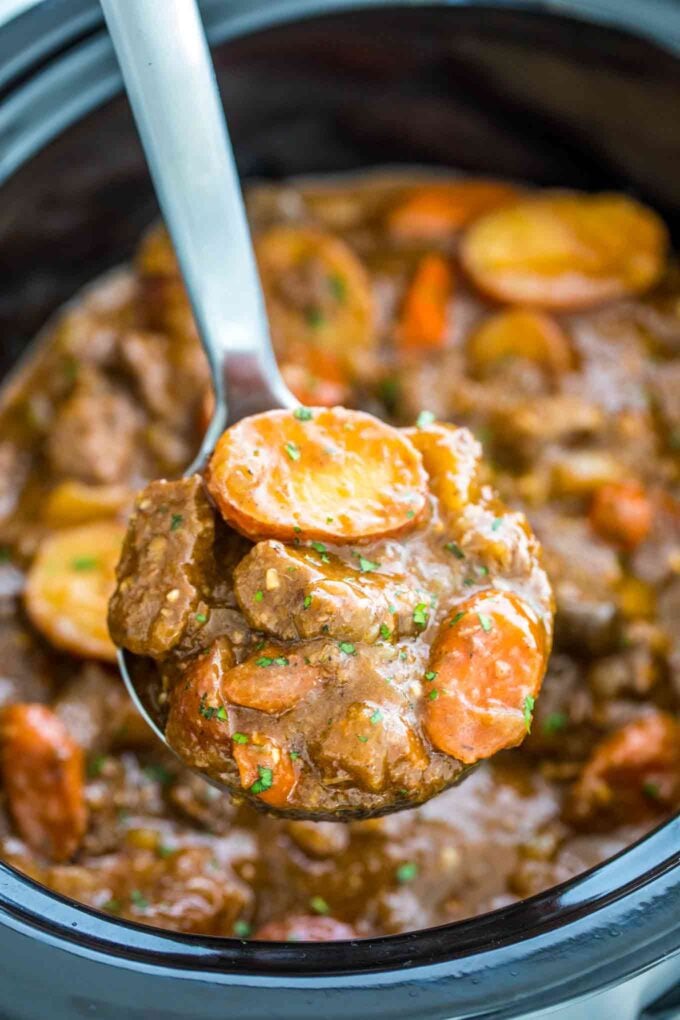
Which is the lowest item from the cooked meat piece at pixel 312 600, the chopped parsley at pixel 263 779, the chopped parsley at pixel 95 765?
the chopped parsley at pixel 95 765

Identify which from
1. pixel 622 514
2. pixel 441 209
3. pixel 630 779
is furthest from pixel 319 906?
pixel 441 209

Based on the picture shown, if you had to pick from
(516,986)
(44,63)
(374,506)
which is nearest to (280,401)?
(374,506)

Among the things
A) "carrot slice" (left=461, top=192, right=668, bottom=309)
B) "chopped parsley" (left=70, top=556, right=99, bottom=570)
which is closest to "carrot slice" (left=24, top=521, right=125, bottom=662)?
"chopped parsley" (left=70, top=556, right=99, bottom=570)

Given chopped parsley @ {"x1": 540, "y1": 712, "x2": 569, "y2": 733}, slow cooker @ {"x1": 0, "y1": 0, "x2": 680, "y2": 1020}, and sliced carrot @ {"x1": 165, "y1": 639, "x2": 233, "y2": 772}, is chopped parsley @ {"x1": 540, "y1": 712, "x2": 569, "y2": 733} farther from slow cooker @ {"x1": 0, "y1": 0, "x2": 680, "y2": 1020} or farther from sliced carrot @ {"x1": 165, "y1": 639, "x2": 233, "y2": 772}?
sliced carrot @ {"x1": 165, "y1": 639, "x2": 233, "y2": 772}

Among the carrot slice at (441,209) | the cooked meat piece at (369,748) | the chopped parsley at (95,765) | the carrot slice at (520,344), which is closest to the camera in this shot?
the cooked meat piece at (369,748)

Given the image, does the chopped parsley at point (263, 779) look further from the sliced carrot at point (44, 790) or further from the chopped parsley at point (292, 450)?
the sliced carrot at point (44, 790)

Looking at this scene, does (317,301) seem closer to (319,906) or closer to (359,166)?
(359,166)

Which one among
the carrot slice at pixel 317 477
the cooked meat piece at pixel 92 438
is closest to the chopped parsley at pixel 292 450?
the carrot slice at pixel 317 477
